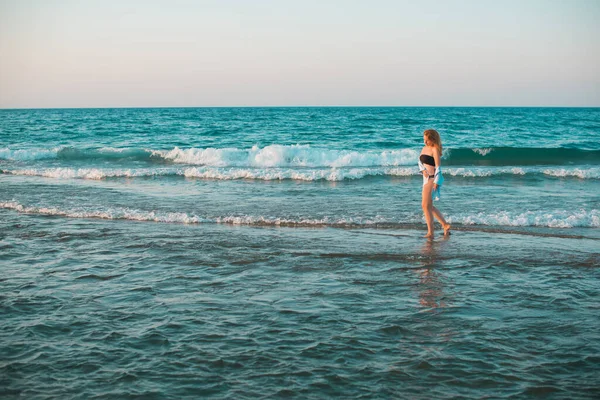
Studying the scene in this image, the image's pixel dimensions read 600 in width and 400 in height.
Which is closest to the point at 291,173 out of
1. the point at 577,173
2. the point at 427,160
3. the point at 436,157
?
the point at 427,160

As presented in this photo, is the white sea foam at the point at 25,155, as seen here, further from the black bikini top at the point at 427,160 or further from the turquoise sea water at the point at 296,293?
the black bikini top at the point at 427,160

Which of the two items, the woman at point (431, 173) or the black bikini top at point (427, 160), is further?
the black bikini top at point (427, 160)

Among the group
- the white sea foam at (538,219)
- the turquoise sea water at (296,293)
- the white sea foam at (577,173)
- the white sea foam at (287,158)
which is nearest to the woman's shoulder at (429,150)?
the turquoise sea water at (296,293)

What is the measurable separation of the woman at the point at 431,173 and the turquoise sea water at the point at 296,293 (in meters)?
0.38

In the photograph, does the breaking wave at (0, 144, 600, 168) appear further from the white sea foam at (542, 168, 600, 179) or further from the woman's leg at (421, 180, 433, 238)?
the woman's leg at (421, 180, 433, 238)

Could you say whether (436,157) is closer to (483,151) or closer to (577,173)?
(577,173)

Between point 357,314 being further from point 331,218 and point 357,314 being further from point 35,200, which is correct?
point 35,200

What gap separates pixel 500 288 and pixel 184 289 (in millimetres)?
3463

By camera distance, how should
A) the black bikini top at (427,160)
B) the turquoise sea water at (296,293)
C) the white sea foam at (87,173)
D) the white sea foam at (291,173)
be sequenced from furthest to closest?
1. the white sea foam at (87,173)
2. the white sea foam at (291,173)
3. the black bikini top at (427,160)
4. the turquoise sea water at (296,293)

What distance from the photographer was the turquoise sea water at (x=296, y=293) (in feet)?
12.9

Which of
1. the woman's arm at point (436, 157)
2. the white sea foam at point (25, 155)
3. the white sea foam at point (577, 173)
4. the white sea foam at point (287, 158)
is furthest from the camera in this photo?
the white sea foam at point (25, 155)

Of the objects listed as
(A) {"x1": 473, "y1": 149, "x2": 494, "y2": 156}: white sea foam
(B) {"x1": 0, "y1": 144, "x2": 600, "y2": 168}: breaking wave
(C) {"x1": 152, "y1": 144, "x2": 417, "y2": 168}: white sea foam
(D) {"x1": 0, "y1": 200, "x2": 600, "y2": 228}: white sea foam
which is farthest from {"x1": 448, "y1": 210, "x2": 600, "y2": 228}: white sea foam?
(A) {"x1": 473, "y1": 149, "x2": 494, "y2": 156}: white sea foam

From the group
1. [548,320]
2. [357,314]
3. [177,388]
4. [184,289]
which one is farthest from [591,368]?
[184,289]

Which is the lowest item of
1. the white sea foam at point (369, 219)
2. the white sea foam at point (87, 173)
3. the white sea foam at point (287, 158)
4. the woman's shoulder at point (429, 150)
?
the white sea foam at point (369, 219)
